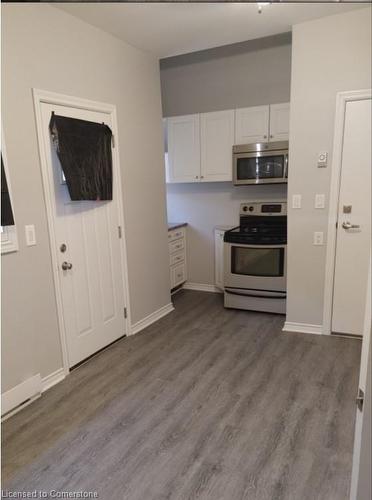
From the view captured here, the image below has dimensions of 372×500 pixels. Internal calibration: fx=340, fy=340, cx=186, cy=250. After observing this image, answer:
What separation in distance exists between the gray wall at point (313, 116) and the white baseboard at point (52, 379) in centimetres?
205

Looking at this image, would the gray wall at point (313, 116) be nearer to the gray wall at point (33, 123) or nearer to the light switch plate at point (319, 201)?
the light switch plate at point (319, 201)

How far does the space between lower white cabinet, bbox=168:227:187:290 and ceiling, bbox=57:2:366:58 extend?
6.63ft

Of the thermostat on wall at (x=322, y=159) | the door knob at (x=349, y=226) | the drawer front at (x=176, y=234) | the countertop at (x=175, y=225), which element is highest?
the thermostat on wall at (x=322, y=159)

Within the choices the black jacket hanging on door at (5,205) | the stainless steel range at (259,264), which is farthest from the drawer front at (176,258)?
the black jacket hanging on door at (5,205)

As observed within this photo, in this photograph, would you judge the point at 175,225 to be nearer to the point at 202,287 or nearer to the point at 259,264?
the point at 202,287

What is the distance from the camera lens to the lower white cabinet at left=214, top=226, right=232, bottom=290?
4.12 meters

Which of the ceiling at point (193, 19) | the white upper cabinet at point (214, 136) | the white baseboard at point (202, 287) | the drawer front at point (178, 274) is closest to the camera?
the ceiling at point (193, 19)

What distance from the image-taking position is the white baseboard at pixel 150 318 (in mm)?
3287

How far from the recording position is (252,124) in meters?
3.62

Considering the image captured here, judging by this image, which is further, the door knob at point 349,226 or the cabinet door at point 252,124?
the cabinet door at point 252,124

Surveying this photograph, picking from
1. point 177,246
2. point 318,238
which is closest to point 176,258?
point 177,246

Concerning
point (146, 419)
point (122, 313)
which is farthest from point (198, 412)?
point (122, 313)

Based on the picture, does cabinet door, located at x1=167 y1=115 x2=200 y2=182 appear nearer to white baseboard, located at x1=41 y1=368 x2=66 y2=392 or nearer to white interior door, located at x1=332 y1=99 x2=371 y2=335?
white interior door, located at x1=332 y1=99 x2=371 y2=335

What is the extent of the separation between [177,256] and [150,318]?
41.5 inches
